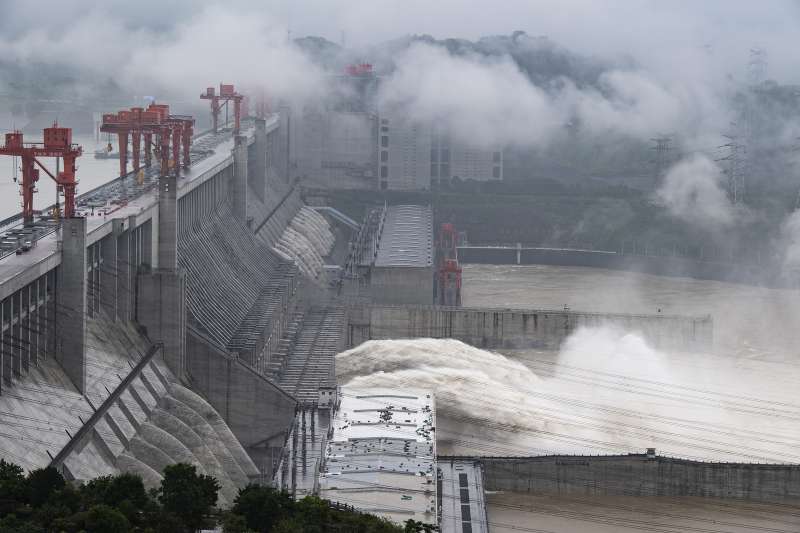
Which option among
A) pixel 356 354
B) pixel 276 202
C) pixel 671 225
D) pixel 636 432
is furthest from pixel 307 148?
pixel 636 432

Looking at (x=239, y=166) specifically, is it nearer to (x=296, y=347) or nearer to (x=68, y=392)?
(x=296, y=347)

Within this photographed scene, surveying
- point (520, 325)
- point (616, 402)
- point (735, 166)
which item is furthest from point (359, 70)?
point (616, 402)

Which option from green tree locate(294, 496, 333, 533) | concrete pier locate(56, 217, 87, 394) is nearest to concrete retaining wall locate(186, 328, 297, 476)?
concrete pier locate(56, 217, 87, 394)

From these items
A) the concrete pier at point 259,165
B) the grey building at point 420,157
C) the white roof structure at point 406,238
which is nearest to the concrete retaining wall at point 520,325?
the white roof structure at point 406,238

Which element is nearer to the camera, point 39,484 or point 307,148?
point 39,484

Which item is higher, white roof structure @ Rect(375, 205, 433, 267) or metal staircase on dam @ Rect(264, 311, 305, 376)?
white roof structure @ Rect(375, 205, 433, 267)

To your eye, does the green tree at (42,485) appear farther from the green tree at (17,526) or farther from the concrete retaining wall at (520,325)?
the concrete retaining wall at (520,325)

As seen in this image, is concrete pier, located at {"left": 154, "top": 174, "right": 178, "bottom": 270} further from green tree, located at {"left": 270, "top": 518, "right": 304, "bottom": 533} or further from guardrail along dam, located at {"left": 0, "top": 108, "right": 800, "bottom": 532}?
green tree, located at {"left": 270, "top": 518, "right": 304, "bottom": 533}
